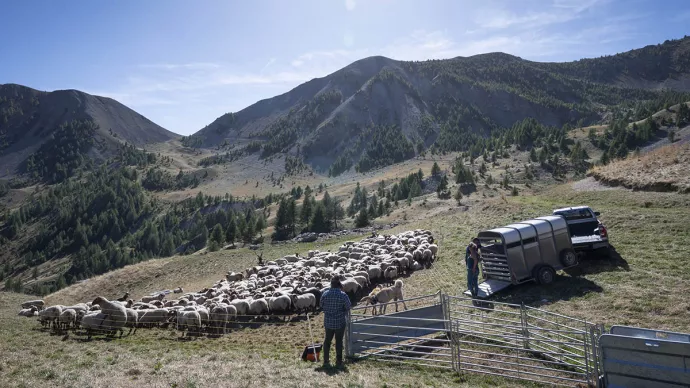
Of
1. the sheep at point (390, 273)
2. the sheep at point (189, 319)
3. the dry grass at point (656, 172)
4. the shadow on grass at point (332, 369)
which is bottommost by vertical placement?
the sheep at point (390, 273)

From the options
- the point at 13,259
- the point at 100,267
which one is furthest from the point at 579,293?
the point at 13,259

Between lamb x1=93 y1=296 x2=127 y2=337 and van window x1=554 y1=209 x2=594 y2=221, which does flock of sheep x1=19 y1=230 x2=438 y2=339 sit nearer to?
lamb x1=93 y1=296 x2=127 y2=337

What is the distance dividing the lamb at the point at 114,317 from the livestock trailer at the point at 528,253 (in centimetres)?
1774

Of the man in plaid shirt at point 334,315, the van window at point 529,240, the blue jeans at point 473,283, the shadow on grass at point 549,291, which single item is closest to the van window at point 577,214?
the shadow on grass at point 549,291

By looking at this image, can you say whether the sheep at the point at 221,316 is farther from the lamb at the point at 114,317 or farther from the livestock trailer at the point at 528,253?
the livestock trailer at the point at 528,253

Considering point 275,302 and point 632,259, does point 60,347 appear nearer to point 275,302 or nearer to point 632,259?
point 275,302

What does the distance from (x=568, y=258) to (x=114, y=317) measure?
898 inches

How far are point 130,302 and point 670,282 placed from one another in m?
28.4

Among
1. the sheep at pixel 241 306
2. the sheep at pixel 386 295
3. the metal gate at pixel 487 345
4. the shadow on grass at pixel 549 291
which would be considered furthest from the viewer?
the sheep at pixel 241 306

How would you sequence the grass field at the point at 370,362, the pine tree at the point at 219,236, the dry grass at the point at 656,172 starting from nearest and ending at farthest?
the grass field at the point at 370,362 < the dry grass at the point at 656,172 < the pine tree at the point at 219,236

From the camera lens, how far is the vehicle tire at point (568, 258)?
19.4m

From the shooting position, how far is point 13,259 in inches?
6422

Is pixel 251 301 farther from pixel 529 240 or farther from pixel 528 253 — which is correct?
pixel 529 240

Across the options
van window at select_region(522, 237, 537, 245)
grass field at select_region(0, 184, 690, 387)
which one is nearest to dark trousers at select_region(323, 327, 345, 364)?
grass field at select_region(0, 184, 690, 387)
